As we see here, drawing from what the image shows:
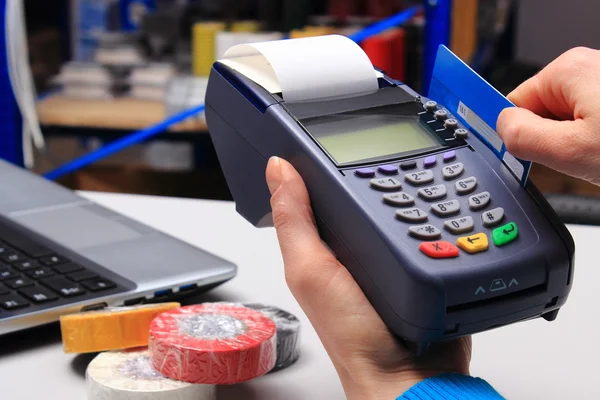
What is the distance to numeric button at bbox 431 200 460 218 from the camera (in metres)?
0.45

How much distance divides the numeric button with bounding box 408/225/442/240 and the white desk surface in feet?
0.40

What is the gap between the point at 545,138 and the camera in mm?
442

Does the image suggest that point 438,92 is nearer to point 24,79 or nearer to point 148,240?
point 148,240

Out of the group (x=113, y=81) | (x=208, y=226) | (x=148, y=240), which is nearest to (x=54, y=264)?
(x=148, y=240)

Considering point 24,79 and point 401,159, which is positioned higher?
point 401,159

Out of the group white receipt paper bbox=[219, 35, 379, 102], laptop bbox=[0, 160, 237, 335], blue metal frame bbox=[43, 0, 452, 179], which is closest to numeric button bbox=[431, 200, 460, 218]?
white receipt paper bbox=[219, 35, 379, 102]

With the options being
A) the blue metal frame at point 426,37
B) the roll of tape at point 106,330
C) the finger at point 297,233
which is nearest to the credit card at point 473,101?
the finger at point 297,233

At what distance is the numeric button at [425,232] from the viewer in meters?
0.42

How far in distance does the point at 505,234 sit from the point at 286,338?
150mm

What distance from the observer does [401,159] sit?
0.48 m

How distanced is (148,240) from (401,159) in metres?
0.26

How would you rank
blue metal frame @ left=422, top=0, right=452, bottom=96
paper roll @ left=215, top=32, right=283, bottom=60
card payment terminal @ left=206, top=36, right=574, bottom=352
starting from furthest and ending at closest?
1. paper roll @ left=215, top=32, right=283, bottom=60
2. blue metal frame @ left=422, top=0, right=452, bottom=96
3. card payment terminal @ left=206, top=36, right=574, bottom=352

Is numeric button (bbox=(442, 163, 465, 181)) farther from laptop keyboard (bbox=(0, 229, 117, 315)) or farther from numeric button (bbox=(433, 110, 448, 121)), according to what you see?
laptop keyboard (bbox=(0, 229, 117, 315))

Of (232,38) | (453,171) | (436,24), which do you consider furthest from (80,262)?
(232,38)
